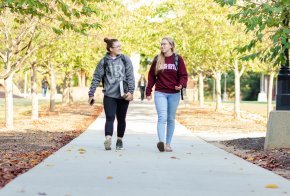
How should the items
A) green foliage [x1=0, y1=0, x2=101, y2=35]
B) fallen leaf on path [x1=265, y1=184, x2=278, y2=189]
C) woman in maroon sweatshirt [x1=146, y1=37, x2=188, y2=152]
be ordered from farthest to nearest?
woman in maroon sweatshirt [x1=146, y1=37, x2=188, y2=152] < green foliage [x1=0, y1=0, x2=101, y2=35] < fallen leaf on path [x1=265, y1=184, x2=278, y2=189]

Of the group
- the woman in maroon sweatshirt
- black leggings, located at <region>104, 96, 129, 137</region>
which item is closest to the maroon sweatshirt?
the woman in maroon sweatshirt

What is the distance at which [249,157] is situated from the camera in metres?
10.8

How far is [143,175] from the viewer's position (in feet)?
25.1

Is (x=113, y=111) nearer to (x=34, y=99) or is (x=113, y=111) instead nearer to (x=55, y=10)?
(x=55, y=10)

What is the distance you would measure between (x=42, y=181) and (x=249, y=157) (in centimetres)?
471

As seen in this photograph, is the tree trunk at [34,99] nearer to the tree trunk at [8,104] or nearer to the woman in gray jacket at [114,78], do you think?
the tree trunk at [8,104]

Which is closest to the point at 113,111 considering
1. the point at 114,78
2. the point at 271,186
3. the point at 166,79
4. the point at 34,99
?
the point at 114,78

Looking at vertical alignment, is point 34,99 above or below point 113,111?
below

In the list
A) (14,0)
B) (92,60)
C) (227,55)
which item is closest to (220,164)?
(14,0)

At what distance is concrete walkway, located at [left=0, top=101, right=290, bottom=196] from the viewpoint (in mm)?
6480

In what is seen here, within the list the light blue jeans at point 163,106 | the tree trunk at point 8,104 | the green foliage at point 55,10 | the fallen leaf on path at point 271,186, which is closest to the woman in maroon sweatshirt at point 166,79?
the light blue jeans at point 163,106

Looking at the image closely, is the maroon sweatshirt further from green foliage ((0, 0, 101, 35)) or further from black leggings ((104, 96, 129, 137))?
green foliage ((0, 0, 101, 35))

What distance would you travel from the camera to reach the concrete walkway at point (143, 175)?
648 centimetres

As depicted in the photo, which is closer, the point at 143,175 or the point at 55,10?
the point at 143,175
